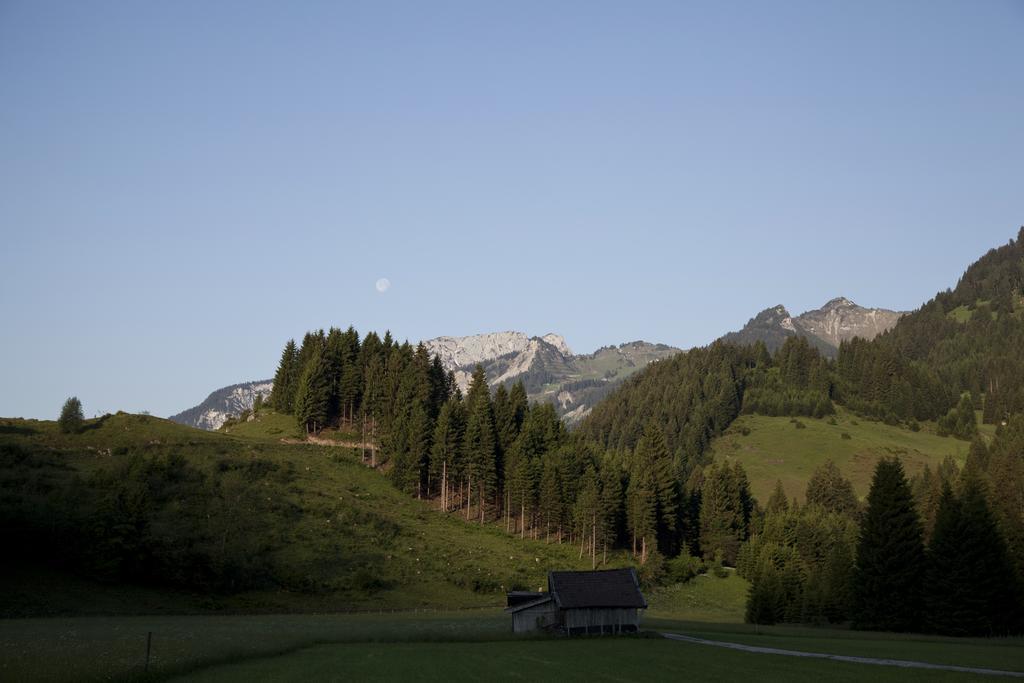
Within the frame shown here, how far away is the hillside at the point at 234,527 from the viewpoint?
77562 mm

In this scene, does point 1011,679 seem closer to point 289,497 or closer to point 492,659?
point 492,659

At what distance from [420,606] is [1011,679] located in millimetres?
60179

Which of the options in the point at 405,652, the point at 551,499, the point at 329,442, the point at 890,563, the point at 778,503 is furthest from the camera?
the point at 329,442

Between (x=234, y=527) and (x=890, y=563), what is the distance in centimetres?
6837

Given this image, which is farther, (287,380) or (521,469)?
(287,380)

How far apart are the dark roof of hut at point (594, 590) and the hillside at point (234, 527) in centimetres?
2584

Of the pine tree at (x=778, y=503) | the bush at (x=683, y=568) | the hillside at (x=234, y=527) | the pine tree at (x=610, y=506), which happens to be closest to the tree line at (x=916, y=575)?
the bush at (x=683, y=568)

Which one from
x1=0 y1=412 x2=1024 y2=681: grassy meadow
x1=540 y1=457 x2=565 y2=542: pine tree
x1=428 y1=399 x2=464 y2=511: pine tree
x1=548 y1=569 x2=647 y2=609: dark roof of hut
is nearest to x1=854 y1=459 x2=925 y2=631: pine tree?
x1=0 y1=412 x2=1024 y2=681: grassy meadow

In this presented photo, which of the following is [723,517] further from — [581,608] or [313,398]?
[313,398]

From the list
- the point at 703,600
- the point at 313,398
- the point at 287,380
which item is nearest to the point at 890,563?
the point at 703,600

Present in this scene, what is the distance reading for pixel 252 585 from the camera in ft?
273

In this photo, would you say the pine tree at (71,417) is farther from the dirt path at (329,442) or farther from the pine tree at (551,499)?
the pine tree at (551,499)

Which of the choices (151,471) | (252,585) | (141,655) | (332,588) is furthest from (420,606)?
(141,655)

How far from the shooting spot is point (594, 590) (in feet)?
214
